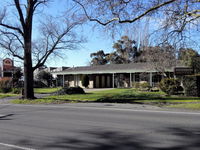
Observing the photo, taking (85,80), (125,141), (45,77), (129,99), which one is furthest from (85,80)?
(125,141)

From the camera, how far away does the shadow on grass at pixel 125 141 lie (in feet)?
18.2

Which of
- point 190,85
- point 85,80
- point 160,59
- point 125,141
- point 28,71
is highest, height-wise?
point 160,59

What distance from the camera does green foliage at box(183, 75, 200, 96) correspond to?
18.3m

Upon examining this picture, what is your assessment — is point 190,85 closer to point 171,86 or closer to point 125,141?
point 171,86

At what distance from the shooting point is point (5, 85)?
1206 inches

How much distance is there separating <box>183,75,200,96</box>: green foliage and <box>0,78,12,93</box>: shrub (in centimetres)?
2196

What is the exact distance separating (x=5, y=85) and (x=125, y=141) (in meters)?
28.2

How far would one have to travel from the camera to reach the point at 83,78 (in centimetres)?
3788

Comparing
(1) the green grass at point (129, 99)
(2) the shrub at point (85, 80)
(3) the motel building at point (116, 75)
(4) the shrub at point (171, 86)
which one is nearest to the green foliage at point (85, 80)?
(2) the shrub at point (85, 80)

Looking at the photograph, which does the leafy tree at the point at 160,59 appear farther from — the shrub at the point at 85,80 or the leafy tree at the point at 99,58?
the leafy tree at the point at 99,58

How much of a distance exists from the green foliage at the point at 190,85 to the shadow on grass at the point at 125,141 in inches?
484

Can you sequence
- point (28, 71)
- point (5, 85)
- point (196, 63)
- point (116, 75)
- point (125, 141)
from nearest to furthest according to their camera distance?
point (125, 141), point (28, 71), point (196, 63), point (5, 85), point (116, 75)

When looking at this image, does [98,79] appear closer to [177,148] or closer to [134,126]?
[134,126]

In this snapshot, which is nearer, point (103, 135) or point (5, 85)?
point (103, 135)
